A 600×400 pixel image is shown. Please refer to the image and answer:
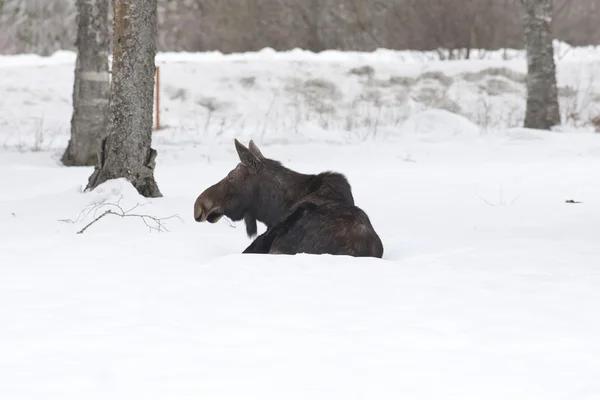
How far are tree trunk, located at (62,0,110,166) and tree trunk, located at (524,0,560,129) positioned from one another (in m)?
6.96

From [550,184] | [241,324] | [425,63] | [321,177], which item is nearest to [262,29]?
[425,63]

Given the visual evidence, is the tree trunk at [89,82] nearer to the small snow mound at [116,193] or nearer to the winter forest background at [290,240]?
the winter forest background at [290,240]

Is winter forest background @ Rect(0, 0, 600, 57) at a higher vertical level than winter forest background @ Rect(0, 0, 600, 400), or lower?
higher

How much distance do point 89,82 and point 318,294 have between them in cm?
744

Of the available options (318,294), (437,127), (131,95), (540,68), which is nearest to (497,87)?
(540,68)

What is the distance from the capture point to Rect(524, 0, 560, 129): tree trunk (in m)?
14.0

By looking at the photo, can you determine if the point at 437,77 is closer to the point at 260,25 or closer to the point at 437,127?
the point at 437,127

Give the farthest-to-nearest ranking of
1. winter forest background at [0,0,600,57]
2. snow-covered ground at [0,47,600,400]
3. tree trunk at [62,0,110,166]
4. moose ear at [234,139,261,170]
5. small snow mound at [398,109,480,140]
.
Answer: winter forest background at [0,0,600,57]
small snow mound at [398,109,480,140]
tree trunk at [62,0,110,166]
moose ear at [234,139,261,170]
snow-covered ground at [0,47,600,400]

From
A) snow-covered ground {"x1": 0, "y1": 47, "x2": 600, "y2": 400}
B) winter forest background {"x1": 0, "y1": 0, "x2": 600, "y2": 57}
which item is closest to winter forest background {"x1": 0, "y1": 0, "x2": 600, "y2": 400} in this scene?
snow-covered ground {"x1": 0, "y1": 47, "x2": 600, "y2": 400}

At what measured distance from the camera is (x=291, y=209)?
567 centimetres

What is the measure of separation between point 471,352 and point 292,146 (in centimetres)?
958

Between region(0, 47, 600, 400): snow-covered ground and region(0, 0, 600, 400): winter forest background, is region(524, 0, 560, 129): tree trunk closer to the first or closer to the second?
region(0, 0, 600, 400): winter forest background

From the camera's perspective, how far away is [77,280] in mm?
4586

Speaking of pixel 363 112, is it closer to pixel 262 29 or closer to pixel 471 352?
pixel 262 29
